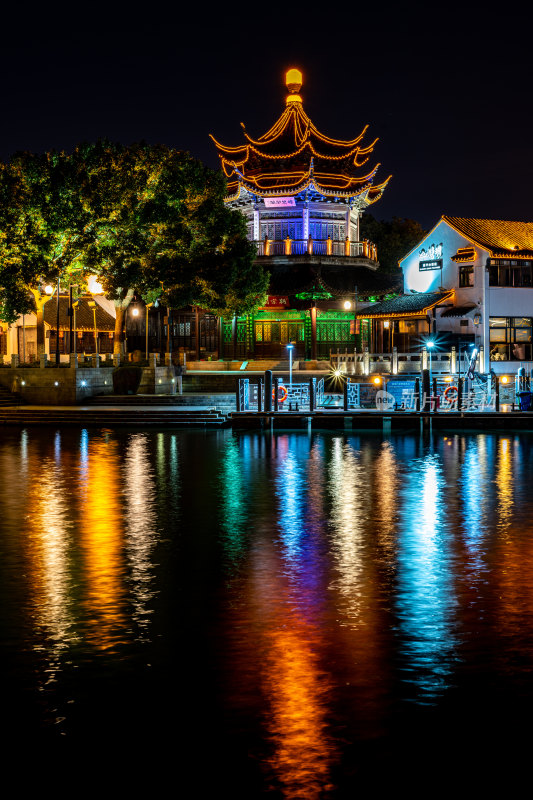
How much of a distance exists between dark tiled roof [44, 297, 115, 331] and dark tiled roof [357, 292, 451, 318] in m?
15.3

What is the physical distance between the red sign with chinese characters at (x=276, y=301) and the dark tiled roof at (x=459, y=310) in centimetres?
836

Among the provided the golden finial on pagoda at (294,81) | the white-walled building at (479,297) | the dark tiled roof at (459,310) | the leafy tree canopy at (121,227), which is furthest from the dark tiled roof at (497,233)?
the golden finial on pagoda at (294,81)

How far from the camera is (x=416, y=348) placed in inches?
2094

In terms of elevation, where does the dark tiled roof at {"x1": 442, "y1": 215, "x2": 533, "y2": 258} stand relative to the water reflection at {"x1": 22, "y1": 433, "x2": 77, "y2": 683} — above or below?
above

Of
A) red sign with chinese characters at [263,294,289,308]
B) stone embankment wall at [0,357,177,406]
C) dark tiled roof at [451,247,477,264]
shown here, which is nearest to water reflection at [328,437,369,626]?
stone embankment wall at [0,357,177,406]

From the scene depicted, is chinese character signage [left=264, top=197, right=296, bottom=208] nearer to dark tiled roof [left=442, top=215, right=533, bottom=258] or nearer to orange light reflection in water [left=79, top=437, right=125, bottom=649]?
dark tiled roof [left=442, top=215, right=533, bottom=258]

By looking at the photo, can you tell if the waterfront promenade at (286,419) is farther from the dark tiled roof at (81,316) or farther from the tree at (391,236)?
the tree at (391,236)

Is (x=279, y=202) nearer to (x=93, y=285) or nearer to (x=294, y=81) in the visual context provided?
(x=294, y=81)

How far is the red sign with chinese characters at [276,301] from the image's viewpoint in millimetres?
53406

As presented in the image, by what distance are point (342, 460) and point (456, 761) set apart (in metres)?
18.3

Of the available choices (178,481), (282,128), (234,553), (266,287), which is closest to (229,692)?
(234,553)

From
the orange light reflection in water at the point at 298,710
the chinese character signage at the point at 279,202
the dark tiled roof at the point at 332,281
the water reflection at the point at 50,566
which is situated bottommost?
the orange light reflection in water at the point at 298,710

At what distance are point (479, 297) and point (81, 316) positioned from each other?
883 inches

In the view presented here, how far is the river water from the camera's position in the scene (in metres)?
6.18
